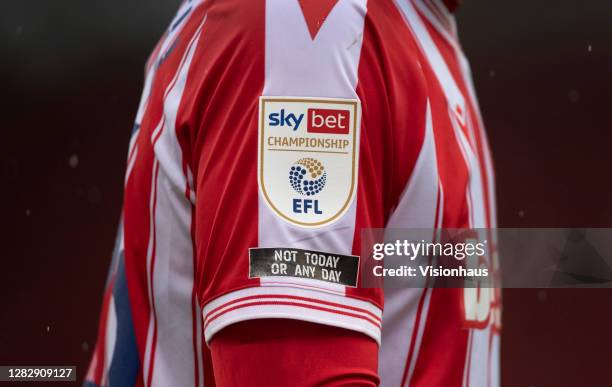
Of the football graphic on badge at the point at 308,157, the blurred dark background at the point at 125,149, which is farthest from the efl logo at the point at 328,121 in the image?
the blurred dark background at the point at 125,149

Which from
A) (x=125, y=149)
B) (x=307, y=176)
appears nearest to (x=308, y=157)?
(x=307, y=176)

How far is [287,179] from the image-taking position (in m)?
0.64

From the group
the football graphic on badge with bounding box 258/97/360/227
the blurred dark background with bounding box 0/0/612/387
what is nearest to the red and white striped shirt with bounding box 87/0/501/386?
the football graphic on badge with bounding box 258/97/360/227

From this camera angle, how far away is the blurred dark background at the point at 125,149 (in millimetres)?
1396

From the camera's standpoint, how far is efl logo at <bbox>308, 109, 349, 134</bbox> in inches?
25.2

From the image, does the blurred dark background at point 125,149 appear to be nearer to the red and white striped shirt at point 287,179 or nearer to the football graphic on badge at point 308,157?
the red and white striped shirt at point 287,179

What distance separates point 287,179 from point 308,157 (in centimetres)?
2

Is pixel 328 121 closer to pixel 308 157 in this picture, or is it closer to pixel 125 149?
pixel 308 157

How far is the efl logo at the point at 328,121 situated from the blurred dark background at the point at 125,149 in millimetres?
815

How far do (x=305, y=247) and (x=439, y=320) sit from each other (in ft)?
0.58

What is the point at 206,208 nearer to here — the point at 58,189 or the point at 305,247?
the point at 305,247

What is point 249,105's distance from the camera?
648mm

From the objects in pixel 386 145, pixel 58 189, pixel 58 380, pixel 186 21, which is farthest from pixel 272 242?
pixel 58 189

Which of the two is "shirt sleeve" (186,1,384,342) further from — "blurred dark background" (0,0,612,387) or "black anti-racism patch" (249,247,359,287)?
"blurred dark background" (0,0,612,387)
